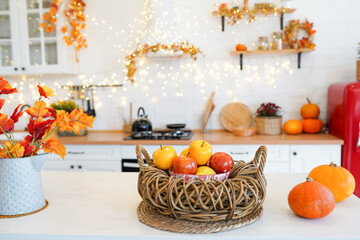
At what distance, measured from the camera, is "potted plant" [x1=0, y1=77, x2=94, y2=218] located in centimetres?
123

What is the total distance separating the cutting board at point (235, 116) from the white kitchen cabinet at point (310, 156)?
0.65 metres

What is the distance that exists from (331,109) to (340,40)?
70 centimetres

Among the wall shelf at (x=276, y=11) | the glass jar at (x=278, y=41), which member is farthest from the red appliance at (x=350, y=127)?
the wall shelf at (x=276, y=11)

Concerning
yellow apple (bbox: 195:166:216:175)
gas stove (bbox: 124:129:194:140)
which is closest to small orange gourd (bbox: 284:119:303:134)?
gas stove (bbox: 124:129:194:140)

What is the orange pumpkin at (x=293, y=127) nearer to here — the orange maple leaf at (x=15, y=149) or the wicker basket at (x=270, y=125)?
the wicker basket at (x=270, y=125)

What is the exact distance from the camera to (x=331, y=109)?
3.29 meters

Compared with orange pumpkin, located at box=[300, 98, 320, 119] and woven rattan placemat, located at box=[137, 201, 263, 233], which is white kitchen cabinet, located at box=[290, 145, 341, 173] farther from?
woven rattan placemat, located at box=[137, 201, 263, 233]

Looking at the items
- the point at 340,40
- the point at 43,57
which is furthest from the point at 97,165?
the point at 340,40

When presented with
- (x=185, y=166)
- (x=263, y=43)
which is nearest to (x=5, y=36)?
(x=263, y=43)

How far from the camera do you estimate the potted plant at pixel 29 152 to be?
1.23 meters

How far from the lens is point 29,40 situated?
343 cm

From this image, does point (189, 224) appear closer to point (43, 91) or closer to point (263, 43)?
point (43, 91)

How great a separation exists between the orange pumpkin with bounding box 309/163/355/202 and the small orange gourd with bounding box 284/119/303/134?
1.99 m

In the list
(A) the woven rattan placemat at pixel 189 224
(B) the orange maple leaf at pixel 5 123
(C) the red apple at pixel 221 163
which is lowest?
(A) the woven rattan placemat at pixel 189 224
